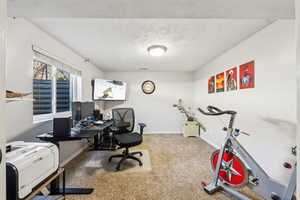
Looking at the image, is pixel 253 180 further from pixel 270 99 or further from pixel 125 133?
pixel 125 133

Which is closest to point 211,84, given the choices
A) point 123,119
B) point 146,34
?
point 146,34

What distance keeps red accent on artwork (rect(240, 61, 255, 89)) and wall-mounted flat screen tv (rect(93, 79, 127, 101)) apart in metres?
3.28

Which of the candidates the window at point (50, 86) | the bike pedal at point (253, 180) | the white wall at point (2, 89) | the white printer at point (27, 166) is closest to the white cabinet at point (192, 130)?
the bike pedal at point (253, 180)

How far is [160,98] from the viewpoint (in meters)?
4.87

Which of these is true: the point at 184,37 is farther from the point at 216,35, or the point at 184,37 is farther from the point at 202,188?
the point at 202,188

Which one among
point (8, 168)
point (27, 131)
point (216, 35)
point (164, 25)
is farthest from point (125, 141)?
point (216, 35)

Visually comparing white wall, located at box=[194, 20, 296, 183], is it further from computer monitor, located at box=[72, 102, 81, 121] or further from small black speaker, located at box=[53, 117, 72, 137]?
computer monitor, located at box=[72, 102, 81, 121]

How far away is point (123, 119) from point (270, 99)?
99.3 inches

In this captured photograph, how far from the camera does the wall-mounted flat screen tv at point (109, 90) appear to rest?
12.7 feet

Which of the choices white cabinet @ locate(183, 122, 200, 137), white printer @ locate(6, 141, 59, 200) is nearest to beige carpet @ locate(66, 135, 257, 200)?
white printer @ locate(6, 141, 59, 200)

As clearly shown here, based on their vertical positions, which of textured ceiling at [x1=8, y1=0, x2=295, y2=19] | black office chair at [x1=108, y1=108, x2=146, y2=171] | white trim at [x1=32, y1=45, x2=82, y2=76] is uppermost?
textured ceiling at [x1=8, y1=0, x2=295, y2=19]

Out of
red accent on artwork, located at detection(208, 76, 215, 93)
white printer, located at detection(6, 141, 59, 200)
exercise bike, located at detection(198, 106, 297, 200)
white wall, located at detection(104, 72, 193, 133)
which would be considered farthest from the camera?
white wall, located at detection(104, 72, 193, 133)

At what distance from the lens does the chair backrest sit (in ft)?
9.32

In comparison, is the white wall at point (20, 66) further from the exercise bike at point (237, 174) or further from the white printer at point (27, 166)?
the exercise bike at point (237, 174)
